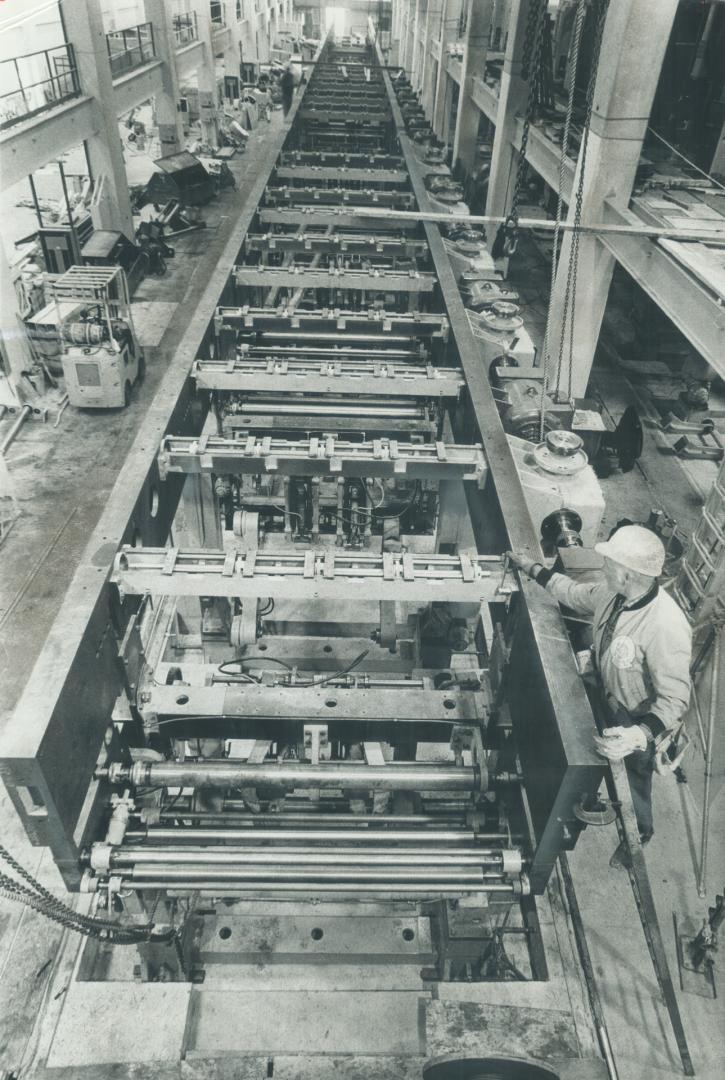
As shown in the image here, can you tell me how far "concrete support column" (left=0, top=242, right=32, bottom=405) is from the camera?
9.66m

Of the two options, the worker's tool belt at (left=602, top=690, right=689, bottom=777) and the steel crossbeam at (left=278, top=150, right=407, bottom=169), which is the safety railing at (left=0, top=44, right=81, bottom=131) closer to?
the steel crossbeam at (left=278, top=150, right=407, bottom=169)

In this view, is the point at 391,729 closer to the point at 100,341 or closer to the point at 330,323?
the point at 330,323

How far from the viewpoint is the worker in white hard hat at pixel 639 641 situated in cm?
285

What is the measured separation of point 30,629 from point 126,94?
1353 centimetres

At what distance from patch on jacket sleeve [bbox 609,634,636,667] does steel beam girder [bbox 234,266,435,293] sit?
428 cm

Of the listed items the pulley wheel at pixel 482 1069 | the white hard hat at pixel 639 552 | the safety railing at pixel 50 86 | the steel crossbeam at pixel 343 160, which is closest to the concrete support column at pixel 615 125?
the steel crossbeam at pixel 343 160

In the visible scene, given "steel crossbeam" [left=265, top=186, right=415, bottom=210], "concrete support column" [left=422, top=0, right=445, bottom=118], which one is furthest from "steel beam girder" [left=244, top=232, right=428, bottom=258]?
"concrete support column" [left=422, top=0, right=445, bottom=118]

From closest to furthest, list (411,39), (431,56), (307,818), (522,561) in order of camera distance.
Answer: (522,561) → (307,818) → (431,56) → (411,39)

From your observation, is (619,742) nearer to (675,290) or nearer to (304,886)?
(304,886)

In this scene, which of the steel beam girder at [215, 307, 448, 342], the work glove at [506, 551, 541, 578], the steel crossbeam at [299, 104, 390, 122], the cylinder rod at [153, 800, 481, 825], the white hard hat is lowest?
the cylinder rod at [153, 800, 481, 825]

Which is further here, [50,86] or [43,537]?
[50,86]

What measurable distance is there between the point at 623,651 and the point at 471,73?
56.7 ft

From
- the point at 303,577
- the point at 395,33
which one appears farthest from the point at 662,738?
the point at 395,33

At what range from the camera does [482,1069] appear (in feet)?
8.99
